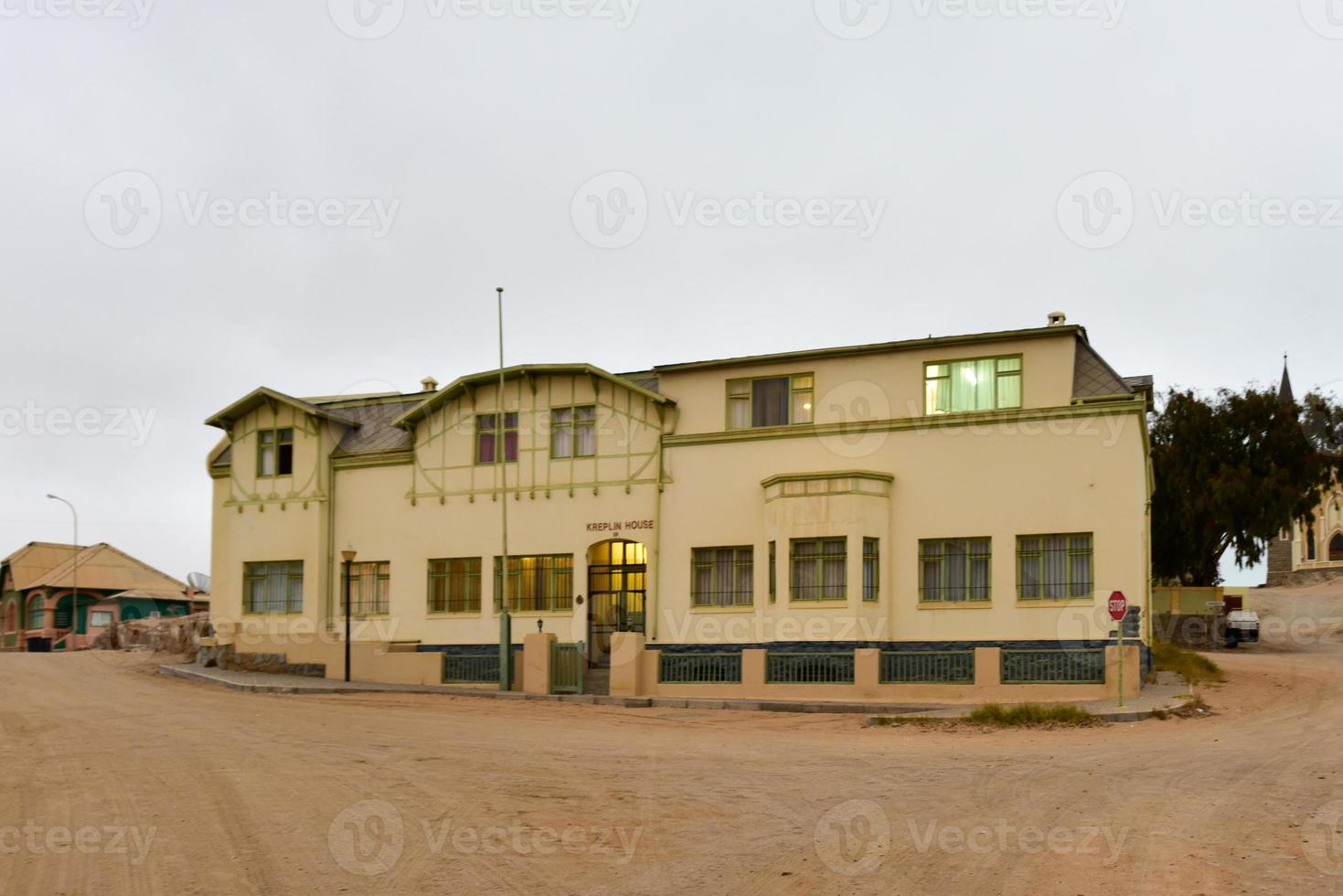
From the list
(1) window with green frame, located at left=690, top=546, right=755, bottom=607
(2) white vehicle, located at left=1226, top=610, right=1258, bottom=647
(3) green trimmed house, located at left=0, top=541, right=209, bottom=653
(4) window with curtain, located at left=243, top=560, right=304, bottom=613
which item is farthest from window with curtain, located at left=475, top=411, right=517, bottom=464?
(3) green trimmed house, located at left=0, top=541, right=209, bottom=653

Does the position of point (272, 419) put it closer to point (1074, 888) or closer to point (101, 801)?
point (101, 801)

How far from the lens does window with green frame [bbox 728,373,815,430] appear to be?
1174 inches

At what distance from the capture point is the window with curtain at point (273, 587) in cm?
3500

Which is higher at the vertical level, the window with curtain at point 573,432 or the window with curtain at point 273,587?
the window with curtain at point 573,432

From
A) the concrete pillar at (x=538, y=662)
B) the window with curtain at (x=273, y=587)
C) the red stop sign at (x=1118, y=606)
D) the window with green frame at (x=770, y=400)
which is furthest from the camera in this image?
the window with curtain at (x=273, y=587)

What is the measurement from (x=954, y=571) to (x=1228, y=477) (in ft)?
88.0

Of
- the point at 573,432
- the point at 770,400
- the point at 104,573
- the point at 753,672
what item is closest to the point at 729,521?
the point at 770,400

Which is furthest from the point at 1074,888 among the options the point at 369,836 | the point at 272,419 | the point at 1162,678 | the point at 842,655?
the point at 272,419

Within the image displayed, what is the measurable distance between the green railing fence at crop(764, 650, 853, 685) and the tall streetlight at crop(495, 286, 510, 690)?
21.2 ft

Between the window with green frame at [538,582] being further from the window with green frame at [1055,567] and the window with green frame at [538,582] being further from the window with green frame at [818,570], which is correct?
the window with green frame at [1055,567]

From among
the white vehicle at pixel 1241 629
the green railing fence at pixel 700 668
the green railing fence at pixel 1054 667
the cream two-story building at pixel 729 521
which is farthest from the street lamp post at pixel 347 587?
the white vehicle at pixel 1241 629

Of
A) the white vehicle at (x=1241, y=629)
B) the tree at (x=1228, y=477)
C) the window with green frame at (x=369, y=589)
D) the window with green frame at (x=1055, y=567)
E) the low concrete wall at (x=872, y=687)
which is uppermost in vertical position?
the tree at (x=1228, y=477)

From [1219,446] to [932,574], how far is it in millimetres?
28653

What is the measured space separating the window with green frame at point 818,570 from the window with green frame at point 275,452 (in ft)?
50.0
